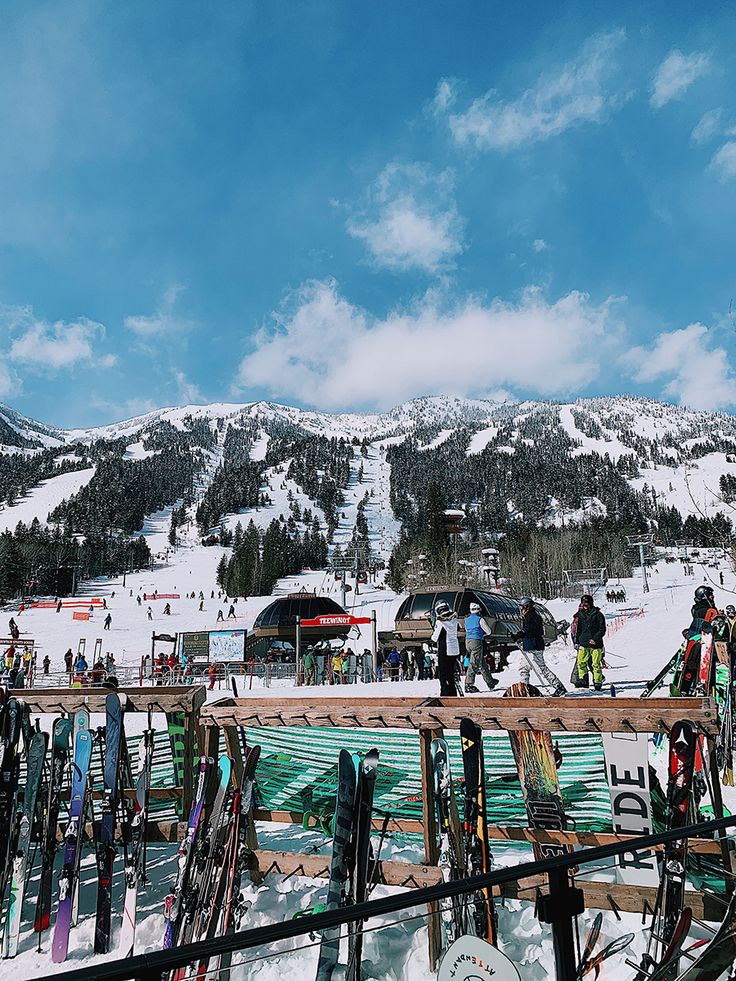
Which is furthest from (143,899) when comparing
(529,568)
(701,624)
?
(529,568)

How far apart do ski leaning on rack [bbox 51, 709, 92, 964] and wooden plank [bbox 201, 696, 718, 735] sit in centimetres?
96

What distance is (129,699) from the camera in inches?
192

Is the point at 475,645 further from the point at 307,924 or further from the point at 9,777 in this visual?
the point at 307,924

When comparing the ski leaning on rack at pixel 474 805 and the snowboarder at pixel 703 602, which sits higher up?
the snowboarder at pixel 703 602

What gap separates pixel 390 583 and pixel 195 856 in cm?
7711

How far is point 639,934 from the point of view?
2.62m

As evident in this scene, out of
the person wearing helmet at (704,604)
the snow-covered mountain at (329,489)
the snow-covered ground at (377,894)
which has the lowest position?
the snow-covered ground at (377,894)

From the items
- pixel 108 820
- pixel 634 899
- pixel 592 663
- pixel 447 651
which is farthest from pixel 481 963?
pixel 592 663

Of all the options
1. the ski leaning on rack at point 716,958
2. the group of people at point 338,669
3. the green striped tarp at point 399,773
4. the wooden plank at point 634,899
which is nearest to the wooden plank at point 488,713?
the green striped tarp at point 399,773

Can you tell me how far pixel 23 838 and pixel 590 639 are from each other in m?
8.15

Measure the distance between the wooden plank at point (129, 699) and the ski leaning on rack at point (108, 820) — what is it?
19 centimetres

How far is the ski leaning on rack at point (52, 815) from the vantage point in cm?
443

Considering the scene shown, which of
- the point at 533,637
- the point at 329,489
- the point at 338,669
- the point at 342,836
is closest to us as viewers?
the point at 342,836

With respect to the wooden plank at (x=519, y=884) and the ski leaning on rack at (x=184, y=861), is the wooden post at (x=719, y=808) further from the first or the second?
the ski leaning on rack at (x=184, y=861)
